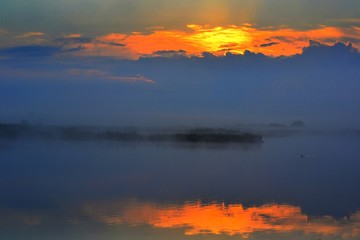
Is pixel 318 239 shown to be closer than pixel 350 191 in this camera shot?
Yes

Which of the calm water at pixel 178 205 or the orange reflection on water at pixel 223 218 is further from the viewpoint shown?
the orange reflection on water at pixel 223 218

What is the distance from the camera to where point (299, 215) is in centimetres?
1797

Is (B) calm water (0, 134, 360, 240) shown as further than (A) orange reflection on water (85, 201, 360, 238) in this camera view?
No

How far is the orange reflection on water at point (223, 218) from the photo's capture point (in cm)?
1530

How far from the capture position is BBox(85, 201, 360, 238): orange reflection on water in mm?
15297

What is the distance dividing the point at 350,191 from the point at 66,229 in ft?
47.2

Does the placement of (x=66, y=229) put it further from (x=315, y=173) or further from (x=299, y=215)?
(x=315, y=173)

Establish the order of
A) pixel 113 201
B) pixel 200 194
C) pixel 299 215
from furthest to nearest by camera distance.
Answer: pixel 200 194 → pixel 113 201 → pixel 299 215

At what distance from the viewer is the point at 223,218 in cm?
1700

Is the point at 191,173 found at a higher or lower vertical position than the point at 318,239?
higher

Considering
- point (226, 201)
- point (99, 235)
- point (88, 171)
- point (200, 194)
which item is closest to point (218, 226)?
point (99, 235)

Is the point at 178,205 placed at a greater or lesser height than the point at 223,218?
greater

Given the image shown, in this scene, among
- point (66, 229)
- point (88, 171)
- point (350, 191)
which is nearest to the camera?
point (66, 229)

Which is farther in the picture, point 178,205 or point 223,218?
point 178,205
